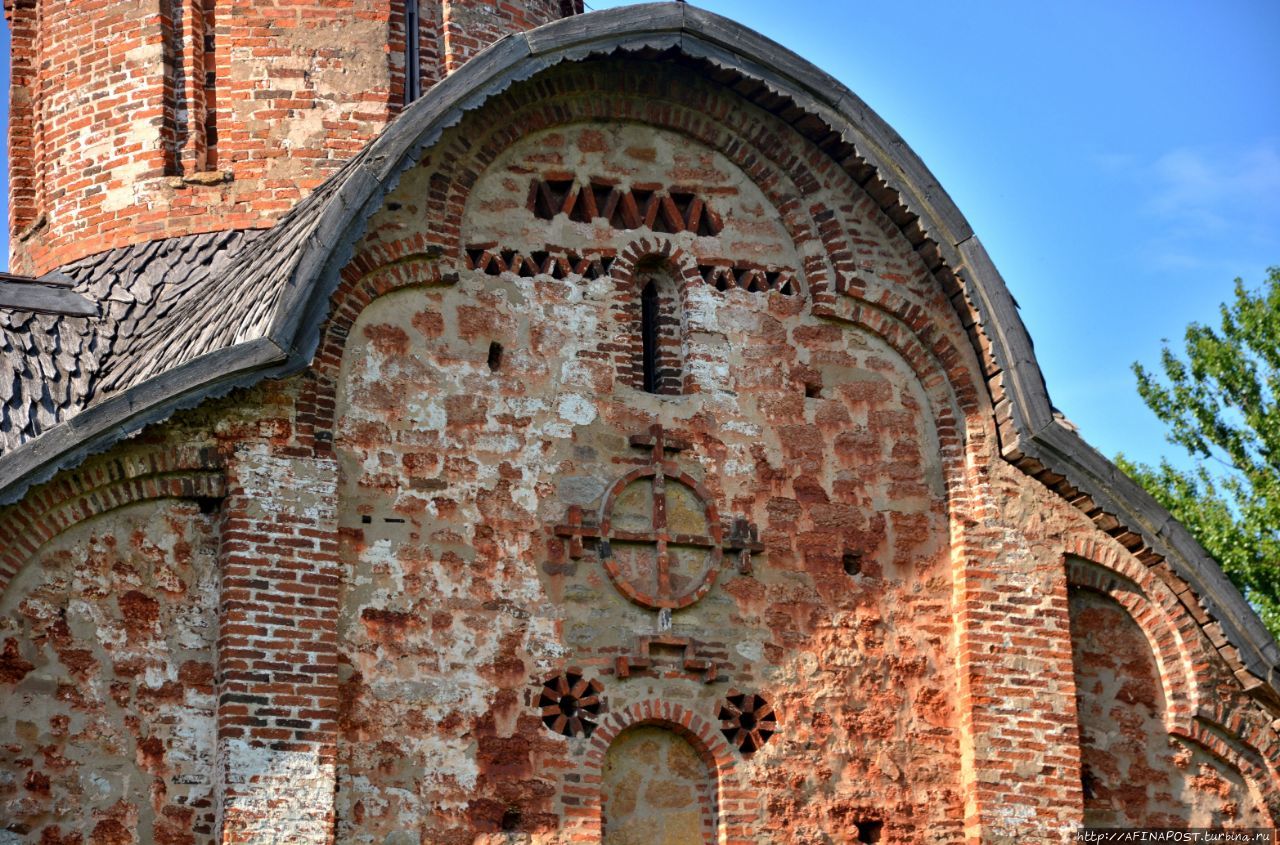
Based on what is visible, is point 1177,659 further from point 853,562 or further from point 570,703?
point 570,703

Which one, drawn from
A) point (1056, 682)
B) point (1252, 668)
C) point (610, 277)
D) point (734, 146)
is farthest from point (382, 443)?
point (1252, 668)

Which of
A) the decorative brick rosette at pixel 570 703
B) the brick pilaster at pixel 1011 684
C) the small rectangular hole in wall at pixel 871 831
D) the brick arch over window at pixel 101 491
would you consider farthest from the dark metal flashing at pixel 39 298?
the small rectangular hole in wall at pixel 871 831

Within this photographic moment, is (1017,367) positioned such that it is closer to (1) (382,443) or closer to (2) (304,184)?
(1) (382,443)

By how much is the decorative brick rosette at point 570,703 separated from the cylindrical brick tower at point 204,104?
172 inches

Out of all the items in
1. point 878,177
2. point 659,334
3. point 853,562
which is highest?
point 878,177

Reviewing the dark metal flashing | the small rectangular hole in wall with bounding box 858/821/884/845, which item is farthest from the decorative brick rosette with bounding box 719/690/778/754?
the dark metal flashing

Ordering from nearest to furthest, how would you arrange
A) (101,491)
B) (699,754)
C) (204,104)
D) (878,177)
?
(101,491)
(699,754)
(878,177)
(204,104)

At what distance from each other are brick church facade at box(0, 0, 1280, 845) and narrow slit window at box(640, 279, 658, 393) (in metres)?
0.03

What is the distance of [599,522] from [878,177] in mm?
2761

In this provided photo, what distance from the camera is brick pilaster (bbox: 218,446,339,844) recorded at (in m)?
12.5

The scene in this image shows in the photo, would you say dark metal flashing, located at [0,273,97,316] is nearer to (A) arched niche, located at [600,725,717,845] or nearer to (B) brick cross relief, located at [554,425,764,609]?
(B) brick cross relief, located at [554,425,764,609]

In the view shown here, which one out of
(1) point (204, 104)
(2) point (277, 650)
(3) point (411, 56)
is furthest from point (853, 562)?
(1) point (204, 104)

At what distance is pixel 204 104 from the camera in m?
16.7

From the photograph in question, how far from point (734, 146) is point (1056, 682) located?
3.69 meters
